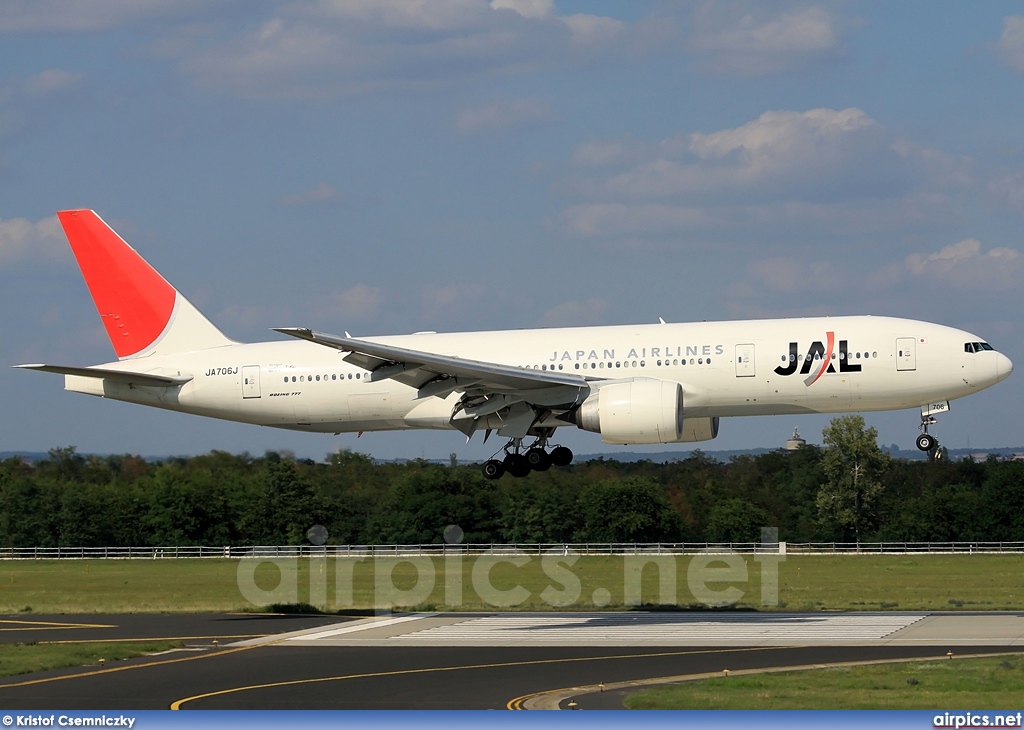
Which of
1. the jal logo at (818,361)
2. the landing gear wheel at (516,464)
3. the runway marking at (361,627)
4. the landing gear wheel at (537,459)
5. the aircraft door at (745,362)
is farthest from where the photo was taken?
→ the landing gear wheel at (537,459)

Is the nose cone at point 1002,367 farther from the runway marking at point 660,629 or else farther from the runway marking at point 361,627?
the runway marking at point 361,627

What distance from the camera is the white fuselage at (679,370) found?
3966cm

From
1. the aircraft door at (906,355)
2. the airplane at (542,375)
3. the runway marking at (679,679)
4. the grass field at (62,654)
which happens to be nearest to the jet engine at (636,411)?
the airplane at (542,375)

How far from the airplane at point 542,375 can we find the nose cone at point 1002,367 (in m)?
0.04

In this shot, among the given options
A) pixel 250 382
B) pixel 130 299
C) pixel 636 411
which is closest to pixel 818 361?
pixel 636 411

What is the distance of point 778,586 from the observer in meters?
57.6

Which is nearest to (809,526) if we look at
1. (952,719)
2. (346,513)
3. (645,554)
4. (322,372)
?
(645,554)

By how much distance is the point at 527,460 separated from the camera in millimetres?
44312

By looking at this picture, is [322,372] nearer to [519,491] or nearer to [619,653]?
[619,653]

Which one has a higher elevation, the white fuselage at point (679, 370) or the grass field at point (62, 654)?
the white fuselage at point (679, 370)

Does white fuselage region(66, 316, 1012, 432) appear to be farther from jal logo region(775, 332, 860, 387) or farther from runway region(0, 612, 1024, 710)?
runway region(0, 612, 1024, 710)

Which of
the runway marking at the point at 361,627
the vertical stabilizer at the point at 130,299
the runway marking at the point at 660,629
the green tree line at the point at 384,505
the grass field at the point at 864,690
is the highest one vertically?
the vertical stabilizer at the point at 130,299

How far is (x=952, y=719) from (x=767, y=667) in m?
12.9

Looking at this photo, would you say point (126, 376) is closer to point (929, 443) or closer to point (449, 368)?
point (449, 368)
